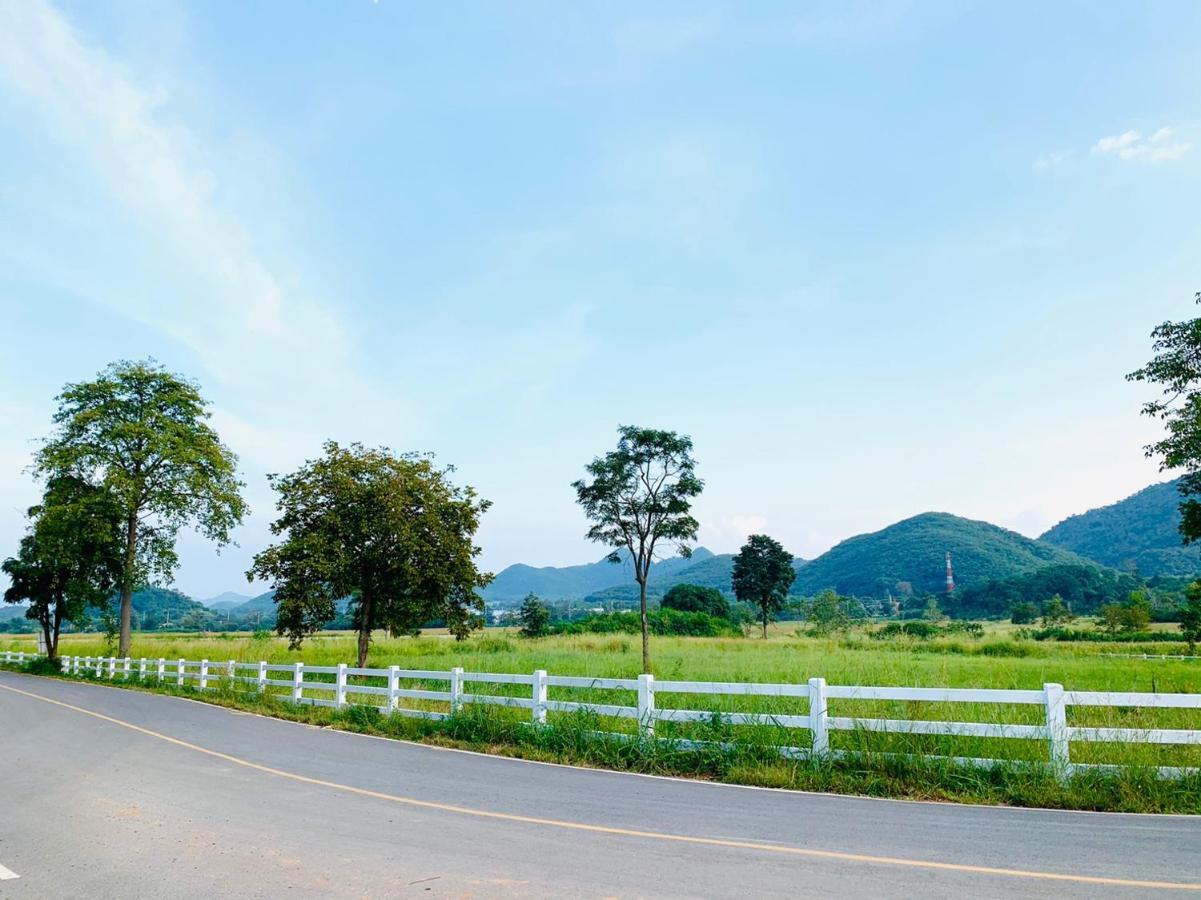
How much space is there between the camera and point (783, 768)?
935 centimetres

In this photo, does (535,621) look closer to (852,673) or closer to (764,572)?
(764,572)

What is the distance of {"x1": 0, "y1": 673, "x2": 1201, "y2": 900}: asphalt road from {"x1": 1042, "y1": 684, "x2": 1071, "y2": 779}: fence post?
86cm

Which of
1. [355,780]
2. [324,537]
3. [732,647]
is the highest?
[324,537]

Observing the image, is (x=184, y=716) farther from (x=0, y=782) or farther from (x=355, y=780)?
(x=355, y=780)

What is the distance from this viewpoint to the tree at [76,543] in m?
33.3

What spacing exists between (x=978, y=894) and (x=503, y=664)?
2748cm

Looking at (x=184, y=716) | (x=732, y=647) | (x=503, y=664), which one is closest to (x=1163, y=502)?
(x=732, y=647)

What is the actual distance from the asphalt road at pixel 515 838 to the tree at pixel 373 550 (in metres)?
15.1

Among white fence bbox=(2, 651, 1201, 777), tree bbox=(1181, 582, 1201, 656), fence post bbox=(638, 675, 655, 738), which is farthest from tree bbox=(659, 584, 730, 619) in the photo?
fence post bbox=(638, 675, 655, 738)

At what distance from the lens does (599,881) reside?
539 centimetres

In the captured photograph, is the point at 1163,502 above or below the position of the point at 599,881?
above

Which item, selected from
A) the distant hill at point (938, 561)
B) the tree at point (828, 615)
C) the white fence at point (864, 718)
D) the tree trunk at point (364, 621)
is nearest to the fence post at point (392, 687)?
the white fence at point (864, 718)

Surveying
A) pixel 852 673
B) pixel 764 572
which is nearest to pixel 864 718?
pixel 852 673

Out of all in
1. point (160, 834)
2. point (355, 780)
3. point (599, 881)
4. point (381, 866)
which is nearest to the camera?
point (599, 881)
